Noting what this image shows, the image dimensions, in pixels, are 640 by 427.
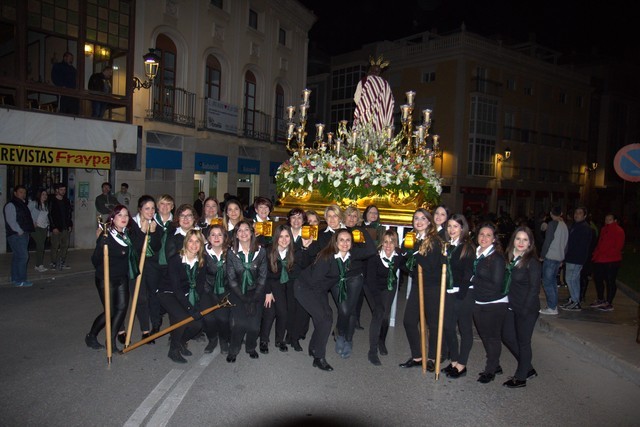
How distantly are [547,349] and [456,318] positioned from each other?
211 cm

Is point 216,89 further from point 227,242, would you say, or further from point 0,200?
point 227,242

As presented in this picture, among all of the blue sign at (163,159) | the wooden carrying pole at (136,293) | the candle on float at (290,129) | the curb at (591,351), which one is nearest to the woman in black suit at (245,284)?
the wooden carrying pole at (136,293)

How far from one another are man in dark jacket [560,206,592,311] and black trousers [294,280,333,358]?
521cm

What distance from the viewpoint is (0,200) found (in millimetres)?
13227

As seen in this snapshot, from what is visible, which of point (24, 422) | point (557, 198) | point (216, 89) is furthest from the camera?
point (557, 198)

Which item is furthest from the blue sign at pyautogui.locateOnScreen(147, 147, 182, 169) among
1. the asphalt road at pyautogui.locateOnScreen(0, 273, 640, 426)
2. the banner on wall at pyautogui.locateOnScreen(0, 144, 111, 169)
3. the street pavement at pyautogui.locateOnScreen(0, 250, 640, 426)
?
the asphalt road at pyautogui.locateOnScreen(0, 273, 640, 426)

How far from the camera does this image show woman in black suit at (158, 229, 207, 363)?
18.9 ft

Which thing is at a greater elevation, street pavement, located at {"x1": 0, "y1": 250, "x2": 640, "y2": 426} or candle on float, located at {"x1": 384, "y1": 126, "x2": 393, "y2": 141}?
candle on float, located at {"x1": 384, "y1": 126, "x2": 393, "y2": 141}

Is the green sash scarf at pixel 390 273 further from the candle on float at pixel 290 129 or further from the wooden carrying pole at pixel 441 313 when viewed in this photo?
the candle on float at pixel 290 129

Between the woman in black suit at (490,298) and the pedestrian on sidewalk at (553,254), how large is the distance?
3610 mm

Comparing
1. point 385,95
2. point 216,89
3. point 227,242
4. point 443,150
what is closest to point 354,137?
point 385,95

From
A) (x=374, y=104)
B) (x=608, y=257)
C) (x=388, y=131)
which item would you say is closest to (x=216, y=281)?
(x=388, y=131)

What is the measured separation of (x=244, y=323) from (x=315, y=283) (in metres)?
0.94

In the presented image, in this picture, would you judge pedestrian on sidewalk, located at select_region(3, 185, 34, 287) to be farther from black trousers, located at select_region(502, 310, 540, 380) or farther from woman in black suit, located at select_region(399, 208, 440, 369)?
black trousers, located at select_region(502, 310, 540, 380)
